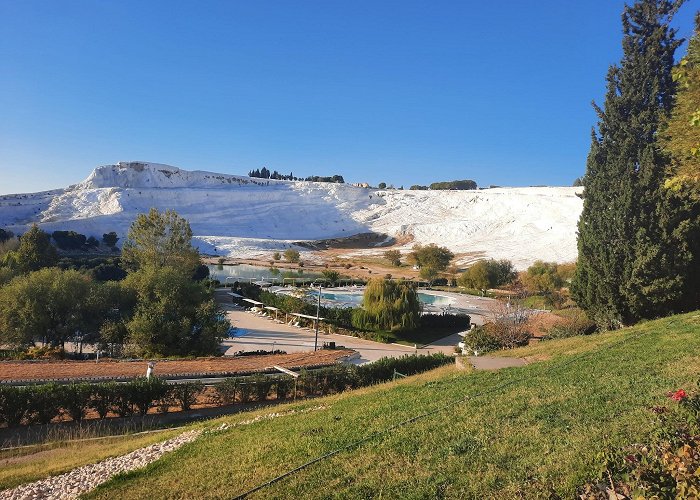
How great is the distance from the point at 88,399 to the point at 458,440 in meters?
12.0

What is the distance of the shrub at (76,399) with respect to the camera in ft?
44.0

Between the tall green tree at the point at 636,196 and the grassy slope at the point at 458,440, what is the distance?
6930 millimetres

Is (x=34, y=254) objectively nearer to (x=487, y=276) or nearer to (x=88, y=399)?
(x=88, y=399)

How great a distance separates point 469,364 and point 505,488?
29.9 ft

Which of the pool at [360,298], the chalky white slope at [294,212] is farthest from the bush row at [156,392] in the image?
the chalky white slope at [294,212]

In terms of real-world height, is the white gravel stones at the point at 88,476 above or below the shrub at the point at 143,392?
above

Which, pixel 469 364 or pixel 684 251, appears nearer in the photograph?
pixel 469 364

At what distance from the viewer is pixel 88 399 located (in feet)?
44.8

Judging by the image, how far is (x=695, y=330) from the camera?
1128cm

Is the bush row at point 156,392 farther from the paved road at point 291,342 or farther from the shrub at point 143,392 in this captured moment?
the paved road at point 291,342

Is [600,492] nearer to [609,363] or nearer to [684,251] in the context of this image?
[609,363]

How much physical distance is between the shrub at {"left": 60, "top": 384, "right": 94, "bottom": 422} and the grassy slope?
21.0 feet

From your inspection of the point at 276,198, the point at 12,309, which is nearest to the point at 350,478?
the point at 12,309

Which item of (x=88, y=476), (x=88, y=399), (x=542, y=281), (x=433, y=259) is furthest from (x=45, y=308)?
(x=433, y=259)
